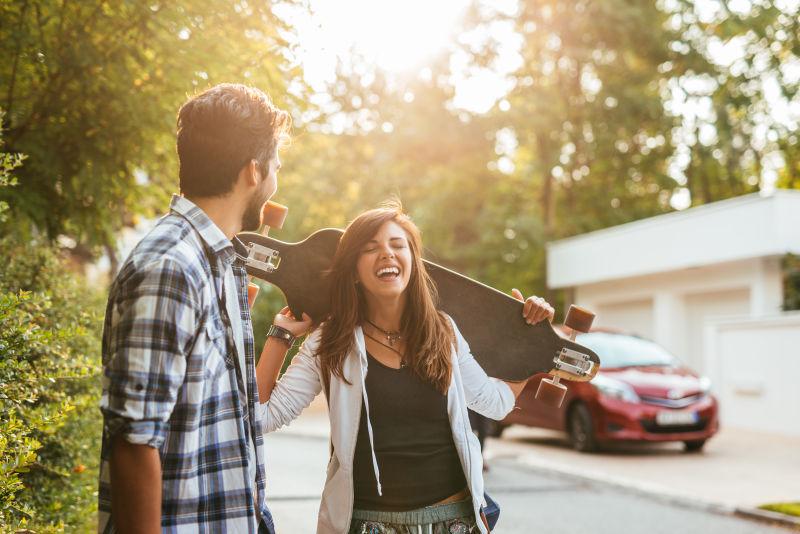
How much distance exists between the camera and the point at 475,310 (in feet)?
11.6

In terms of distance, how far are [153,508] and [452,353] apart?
1367mm

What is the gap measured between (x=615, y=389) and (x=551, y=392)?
914 centimetres

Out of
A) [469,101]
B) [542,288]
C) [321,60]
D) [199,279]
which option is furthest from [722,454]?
[469,101]

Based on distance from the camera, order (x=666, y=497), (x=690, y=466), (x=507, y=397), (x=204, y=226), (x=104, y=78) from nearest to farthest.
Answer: (x=204, y=226)
(x=507, y=397)
(x=104, y=78)
(x=666, y=497)
(x=690, y=466)

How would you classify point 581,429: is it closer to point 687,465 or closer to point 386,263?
point 687,465

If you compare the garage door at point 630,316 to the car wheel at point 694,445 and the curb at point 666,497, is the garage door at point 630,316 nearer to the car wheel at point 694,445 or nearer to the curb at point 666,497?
the car wheel at point 694,445

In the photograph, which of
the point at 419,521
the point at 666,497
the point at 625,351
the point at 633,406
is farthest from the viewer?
the point at 625,351

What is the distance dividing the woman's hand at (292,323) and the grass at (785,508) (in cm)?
667

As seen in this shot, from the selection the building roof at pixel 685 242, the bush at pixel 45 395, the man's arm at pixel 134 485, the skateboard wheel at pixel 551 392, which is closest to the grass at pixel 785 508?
the skateboard wheel at pixel 551 392

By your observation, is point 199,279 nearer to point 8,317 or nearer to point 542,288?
point 8,317

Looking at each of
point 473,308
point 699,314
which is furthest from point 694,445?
point 473,308

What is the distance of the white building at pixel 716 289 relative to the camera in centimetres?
1681

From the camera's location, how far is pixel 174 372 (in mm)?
1953

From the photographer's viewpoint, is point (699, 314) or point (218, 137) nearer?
point (218, 137)
